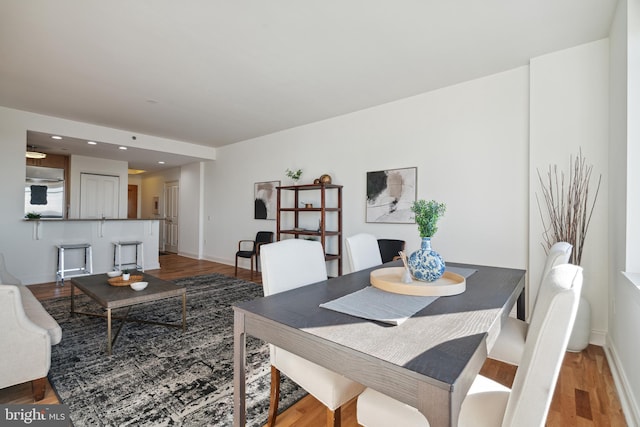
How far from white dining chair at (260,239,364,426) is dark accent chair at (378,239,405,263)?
→ 2.06 m

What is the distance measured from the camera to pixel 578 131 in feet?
8.85

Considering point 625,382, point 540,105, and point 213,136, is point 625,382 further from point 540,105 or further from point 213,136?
point 213,136

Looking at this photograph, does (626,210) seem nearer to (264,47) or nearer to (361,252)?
(361,252)

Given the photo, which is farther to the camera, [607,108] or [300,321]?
[607,108]

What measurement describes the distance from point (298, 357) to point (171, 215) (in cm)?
805

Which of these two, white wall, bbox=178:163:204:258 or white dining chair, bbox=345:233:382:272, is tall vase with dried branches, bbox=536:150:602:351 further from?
white wall, bbox=178:163:204:258

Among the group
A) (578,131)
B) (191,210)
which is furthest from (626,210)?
(191,210)

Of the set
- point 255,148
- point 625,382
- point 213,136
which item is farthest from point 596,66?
point 213,136

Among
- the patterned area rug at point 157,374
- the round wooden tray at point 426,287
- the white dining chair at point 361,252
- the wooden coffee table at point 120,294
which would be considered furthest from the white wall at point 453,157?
the wooden coffee table at point 120,294

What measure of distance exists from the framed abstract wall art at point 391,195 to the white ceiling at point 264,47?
98 centimetres

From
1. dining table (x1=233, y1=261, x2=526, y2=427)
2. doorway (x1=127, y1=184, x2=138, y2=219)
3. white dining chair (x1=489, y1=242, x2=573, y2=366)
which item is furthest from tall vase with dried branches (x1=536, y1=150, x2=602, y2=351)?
doorway (x1=127, y1=184, x2=138, y2=219)

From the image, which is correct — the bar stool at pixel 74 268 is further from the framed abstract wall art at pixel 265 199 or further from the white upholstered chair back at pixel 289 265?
the white upholstered chair back at pixel 289 265

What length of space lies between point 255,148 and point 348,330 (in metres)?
5.37

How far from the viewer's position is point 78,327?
9.40 ft
